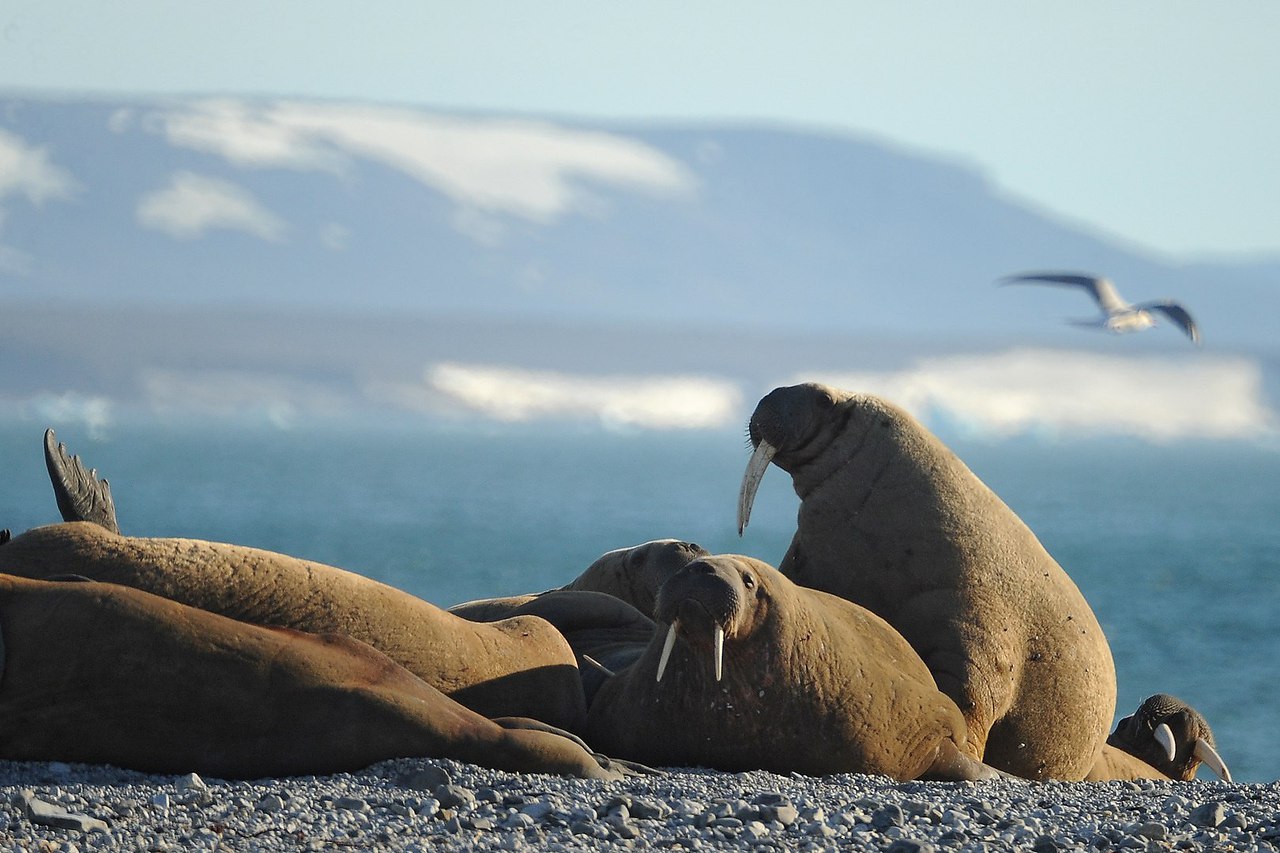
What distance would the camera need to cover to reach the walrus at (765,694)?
7.27 m

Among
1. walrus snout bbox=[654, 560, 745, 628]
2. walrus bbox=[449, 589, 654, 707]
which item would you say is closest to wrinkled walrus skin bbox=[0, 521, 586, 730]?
walrus snout bbox=[654, 560, 745, 628]

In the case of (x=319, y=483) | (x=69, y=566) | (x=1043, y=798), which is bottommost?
(x=319, y=483)

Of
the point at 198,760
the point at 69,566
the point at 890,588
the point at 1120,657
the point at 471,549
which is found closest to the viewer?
the point at 198,760

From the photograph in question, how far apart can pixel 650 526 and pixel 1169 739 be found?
77433 mm

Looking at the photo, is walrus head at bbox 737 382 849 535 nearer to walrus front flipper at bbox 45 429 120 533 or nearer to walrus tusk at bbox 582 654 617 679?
walrus tusk at bbox 582 654 617 679

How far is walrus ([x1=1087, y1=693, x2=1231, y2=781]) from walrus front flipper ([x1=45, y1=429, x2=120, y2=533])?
5.00 metres

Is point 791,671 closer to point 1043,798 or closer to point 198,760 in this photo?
point 1043,798

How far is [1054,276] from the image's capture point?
92.3ft

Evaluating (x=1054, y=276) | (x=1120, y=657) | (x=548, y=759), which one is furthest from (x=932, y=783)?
(x=1120, y=657)

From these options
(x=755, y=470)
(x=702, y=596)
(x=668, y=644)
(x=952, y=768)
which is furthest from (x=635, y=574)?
(x=702, y=596)

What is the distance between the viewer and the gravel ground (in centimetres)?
629

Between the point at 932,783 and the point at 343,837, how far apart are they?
2.46 meters

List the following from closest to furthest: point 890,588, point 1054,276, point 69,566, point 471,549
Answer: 1. point 69,566
2. point 890,588
3. point 1054,276
4. point 471,549

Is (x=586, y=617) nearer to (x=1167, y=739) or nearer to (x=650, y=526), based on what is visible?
(x=1167, y=739)
